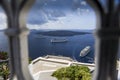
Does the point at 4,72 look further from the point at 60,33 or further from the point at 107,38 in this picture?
the point at 60,33

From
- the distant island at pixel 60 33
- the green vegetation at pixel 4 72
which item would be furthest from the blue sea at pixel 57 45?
the green vegetation at pixel 4 72

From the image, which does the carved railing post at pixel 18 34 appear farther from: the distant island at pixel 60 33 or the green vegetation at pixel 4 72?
the distant island at pixel 60 33

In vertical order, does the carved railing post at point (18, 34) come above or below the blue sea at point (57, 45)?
above

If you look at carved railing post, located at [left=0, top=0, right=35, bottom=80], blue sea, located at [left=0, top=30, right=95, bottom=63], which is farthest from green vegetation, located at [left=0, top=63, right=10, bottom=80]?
blue sea, located at [left=0, top=30, right=95, bottom=63]

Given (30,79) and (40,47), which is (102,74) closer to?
(30,79)

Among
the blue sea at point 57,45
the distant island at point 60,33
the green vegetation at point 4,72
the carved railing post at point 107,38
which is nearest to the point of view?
the carved railing post at point 107,38

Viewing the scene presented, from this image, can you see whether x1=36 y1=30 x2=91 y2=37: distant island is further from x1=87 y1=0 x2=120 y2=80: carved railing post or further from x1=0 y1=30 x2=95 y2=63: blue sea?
Result: x1=87 y1=0 x2=120 y2=80: carved railing post

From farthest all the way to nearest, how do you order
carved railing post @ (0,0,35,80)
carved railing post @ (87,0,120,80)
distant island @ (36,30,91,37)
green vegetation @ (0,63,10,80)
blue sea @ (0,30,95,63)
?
blue sea @ (0,30,95,63), distant island @ (36,30,91,37), green vegetation @ (0,63,10,80), carved railing post @ (0,0,35,80), carved railing post @ (87,0,120,80)

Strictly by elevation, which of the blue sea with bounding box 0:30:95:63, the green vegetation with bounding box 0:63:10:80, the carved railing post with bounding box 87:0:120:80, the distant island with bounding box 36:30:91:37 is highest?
the carved railing post with bounding box 87:0:120:80
